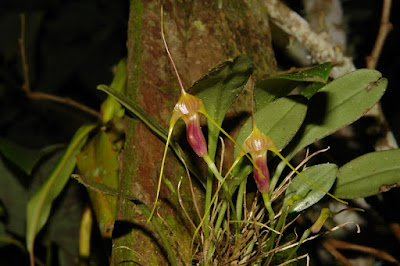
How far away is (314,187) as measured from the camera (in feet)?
2.17

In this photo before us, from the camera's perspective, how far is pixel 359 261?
3.62 feet

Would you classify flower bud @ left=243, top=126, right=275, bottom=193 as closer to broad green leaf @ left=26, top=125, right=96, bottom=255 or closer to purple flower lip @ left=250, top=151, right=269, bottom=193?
purple flower lip @ left=250, top=151, right=269, bottom=193

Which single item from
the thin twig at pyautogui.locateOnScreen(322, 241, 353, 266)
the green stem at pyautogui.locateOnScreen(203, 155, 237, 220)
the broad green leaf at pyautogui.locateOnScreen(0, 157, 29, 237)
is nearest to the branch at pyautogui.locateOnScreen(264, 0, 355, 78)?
the thin twig at pyautogui.locateOnScreen(322, 241, 353, 266)

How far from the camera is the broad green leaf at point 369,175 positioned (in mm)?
690

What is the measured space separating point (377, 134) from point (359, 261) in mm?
343

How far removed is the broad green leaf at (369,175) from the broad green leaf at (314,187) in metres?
0.09

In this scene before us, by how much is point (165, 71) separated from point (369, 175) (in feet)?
1.46

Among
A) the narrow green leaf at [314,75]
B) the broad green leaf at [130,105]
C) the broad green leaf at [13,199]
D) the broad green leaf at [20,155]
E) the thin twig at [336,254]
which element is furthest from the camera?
the broad green leaf at [13,199]

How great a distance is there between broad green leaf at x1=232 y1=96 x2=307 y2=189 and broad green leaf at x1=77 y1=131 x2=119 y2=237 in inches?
13.6

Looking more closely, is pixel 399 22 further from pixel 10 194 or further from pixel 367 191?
pixel 10 194

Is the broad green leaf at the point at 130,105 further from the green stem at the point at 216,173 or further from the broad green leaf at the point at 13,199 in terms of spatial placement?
the broad green leaf at the point at 13,199

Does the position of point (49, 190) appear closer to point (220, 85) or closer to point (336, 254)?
point (220, 85)

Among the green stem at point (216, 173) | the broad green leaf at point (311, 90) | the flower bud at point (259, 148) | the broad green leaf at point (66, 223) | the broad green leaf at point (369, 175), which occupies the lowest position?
the broad green leaf at point (66, 223)

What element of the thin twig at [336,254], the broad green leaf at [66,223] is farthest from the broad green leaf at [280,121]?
the broad green leaf at [66,223]
